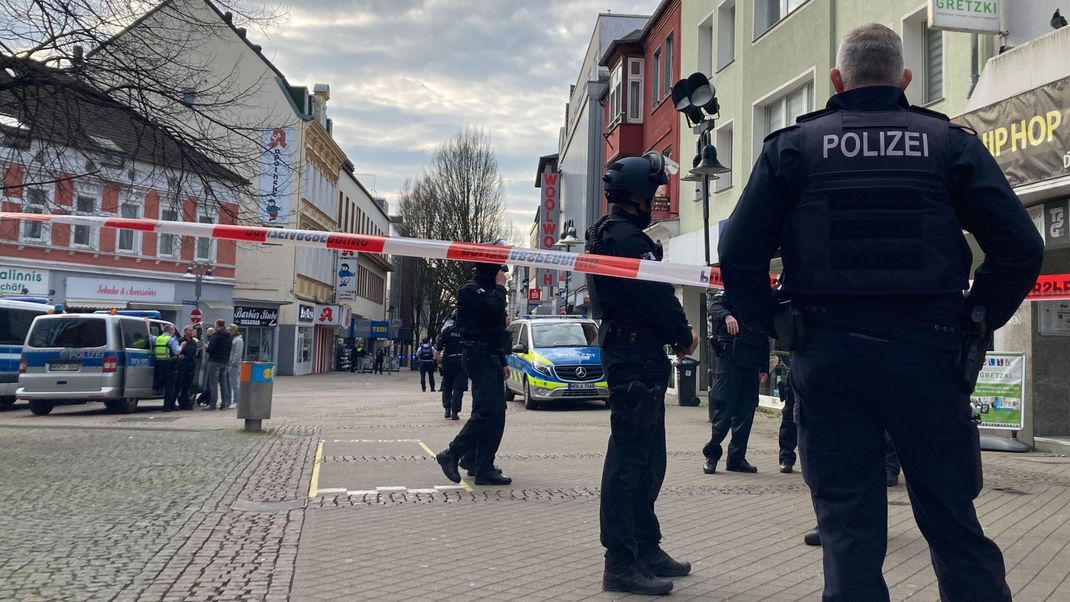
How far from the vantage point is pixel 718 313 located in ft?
27.6

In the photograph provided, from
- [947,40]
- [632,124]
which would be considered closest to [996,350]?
[947,40]

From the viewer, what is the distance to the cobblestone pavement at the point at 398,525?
4.49 meters

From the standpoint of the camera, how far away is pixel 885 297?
276 centimetres

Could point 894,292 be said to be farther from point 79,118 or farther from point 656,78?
point 656,78

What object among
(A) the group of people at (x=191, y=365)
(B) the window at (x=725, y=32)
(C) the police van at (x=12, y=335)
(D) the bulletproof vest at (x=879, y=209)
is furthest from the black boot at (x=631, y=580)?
(B) the window at (x=725, y=32)

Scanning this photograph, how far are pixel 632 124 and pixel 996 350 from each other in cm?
1867

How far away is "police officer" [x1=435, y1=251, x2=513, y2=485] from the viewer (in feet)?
24.8

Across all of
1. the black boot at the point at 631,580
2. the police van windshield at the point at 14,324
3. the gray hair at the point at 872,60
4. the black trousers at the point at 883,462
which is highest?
the gray hair at the point at 872,60

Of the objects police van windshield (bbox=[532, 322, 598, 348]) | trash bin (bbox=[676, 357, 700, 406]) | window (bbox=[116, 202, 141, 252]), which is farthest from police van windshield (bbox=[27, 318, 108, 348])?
window (bbox=[116, 202, 141, 252])

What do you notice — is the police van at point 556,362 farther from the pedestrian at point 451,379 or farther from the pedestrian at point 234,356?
the pedestrian at point 234,356

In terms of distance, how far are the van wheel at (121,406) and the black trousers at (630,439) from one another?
1610 centimetres

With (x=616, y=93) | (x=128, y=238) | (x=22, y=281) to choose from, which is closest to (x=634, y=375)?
(x=616, y=93)

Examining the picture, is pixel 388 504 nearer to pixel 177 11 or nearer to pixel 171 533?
pixel 171 533

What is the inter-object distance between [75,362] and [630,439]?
52.1ft
